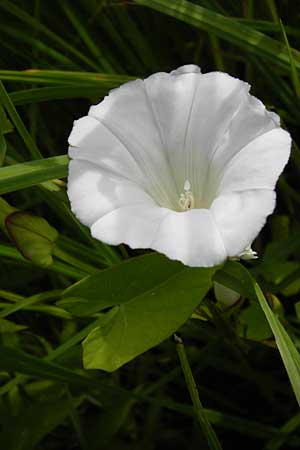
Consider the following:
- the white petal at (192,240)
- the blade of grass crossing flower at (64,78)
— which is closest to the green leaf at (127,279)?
the white petal at (192,240)

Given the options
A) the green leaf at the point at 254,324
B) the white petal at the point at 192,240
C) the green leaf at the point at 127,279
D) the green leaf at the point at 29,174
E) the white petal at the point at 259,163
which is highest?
the white petal at the point at 259,163

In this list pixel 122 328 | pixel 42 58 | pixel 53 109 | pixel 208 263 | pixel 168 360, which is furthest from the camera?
pixel 53 109

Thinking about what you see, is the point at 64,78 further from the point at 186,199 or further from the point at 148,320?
the point at 148,320

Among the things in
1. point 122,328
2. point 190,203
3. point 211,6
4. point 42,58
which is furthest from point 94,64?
point 122,328

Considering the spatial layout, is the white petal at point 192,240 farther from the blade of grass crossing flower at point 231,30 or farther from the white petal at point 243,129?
the blade of grass crossing flower at point 231,30

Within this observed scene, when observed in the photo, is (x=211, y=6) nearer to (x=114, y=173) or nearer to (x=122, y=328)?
(x=114, y=173)

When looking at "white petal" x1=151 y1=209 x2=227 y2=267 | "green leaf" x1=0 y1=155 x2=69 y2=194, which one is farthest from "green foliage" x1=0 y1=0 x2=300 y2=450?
"white petal" x1=151 y1=209 x2=227 y2=267

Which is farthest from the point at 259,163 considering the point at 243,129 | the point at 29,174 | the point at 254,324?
the point at 254,324
